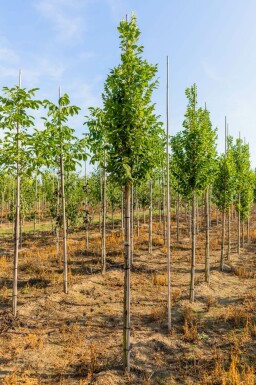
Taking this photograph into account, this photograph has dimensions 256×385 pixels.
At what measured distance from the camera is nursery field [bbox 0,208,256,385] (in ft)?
22.9

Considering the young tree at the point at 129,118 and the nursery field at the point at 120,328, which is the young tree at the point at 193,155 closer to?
the nursery field at the point at 120,328

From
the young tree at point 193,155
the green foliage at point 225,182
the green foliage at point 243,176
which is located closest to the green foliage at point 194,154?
the young tree at point 193,155

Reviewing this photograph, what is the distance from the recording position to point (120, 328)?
9.73m

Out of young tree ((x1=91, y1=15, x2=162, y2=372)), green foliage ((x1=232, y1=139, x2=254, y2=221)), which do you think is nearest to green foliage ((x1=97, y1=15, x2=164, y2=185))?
young tree ((x1=91, y1=15, x2=162, y2=372))

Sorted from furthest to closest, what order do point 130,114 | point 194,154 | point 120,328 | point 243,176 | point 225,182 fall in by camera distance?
point 243,176 → point 225,182 → point 194,154 → point 120,328 → point 130,114

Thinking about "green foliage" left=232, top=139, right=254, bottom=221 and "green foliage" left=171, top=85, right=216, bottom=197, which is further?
"green foliage" left=232, top=139, right=254, bottom=221

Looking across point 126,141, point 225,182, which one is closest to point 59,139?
point 126,141

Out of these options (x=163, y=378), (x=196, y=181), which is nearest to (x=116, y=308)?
(x=163, y=378)

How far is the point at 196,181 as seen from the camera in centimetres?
1101

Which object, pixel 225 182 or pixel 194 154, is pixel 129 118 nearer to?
pixel 194 154

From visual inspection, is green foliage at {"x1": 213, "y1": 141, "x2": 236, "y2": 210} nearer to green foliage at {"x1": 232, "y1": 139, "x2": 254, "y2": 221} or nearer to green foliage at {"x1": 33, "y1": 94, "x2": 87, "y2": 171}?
green foliage at {"x1": 232, "y1": 139, "x2": 254, "y2": 221}

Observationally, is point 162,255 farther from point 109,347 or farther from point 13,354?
point 13,354

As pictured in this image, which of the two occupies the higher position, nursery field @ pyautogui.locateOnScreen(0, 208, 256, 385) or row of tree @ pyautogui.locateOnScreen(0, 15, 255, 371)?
row of tree @ pyautogui.locateOnScreen(0, 15, 255, 371)

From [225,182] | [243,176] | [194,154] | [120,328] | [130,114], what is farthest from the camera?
[243,176]
